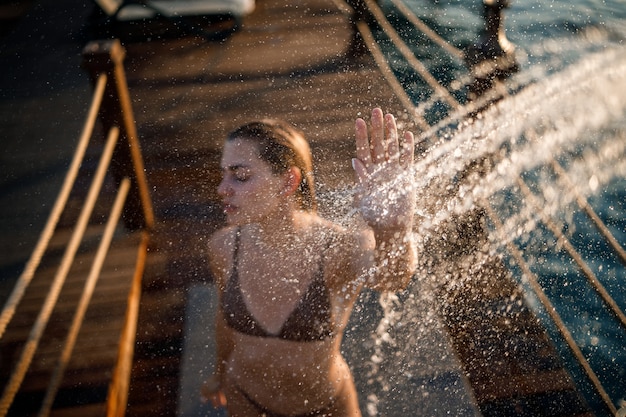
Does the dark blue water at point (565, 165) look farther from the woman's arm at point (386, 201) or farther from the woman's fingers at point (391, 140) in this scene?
the woman's fingers at point (391, 140)

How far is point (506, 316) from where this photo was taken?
2.70m

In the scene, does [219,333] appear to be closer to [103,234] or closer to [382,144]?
[382,144]

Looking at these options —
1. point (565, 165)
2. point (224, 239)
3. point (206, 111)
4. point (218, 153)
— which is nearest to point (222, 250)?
point (224, 239)

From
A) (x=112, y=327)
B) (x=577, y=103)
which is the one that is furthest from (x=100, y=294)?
(x=577, y=103)

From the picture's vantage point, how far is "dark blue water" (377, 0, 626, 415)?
4.07 m

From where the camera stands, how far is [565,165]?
4.75 m

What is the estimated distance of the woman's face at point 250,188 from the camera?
2.05m

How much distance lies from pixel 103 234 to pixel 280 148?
1.35 m

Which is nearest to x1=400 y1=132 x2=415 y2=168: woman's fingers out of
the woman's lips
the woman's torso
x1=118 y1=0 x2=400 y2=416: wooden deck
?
the woman's torso

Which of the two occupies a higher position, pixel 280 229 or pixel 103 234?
pixel 280 229

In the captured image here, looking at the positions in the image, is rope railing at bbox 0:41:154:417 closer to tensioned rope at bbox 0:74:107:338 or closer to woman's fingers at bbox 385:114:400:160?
tensioned rope at bbox 0:74:107:338

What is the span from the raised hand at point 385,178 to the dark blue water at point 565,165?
56.9 inches

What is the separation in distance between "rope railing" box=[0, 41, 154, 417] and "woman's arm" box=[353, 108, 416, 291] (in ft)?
3.94

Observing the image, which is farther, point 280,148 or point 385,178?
point 280,148
